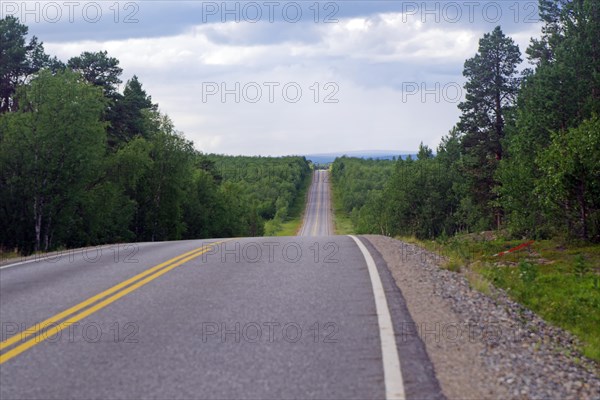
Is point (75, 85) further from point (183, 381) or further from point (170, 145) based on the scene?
point (183, 381)

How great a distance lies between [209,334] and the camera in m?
6.68

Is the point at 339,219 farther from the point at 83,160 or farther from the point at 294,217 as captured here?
the point at 83,160

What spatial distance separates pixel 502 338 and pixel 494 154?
44.3 metres

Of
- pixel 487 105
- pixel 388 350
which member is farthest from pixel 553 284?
pixel 487 105

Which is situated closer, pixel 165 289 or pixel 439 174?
pixel 165 289

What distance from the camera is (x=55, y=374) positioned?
5457 mm

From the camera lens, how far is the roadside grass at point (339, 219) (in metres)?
112

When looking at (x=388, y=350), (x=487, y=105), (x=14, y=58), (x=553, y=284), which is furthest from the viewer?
(x=487, y=105)

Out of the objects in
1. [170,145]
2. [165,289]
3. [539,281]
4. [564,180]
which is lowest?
[539,281]

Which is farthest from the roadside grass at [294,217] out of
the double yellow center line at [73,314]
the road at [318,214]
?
the double yellow center line at [73,314]

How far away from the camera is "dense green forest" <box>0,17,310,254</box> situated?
32219mm

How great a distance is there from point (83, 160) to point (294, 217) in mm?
106487

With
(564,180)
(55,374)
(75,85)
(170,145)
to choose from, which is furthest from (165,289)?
(170,145)

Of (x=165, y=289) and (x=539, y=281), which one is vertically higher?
(x=165, y=289)
